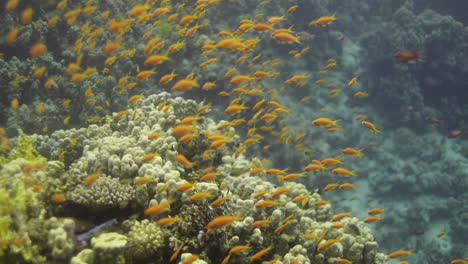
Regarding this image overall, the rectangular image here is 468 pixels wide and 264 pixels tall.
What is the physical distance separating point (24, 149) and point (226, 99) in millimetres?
→ 8731

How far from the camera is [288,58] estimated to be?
655 inches

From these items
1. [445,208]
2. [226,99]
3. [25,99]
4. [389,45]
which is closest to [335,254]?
[226,99]

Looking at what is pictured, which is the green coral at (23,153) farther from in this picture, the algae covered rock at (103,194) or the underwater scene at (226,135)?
the algae covered rock at (103,194)

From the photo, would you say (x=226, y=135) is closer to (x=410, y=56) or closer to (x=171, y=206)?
(x=171, y=206)

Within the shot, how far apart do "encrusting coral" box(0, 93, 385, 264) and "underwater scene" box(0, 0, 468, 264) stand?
3 centimetres

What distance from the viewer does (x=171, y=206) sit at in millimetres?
4363

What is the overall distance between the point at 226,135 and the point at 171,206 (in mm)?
2674

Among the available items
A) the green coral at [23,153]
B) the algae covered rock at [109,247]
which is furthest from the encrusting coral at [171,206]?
the green coral at [23,153]

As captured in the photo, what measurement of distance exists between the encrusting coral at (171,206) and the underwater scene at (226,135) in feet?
0.09

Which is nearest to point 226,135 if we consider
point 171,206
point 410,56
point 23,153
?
point 171,206

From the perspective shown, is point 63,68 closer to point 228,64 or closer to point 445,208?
point 228,64

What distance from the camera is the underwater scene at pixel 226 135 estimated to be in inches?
157

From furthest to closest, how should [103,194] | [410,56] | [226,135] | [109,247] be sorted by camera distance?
[410,56]
[226,135]
[103,194]
[109,247]

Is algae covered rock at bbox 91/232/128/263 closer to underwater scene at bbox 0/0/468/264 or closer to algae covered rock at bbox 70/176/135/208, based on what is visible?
underwater scene at bbox 0/0/468/264
